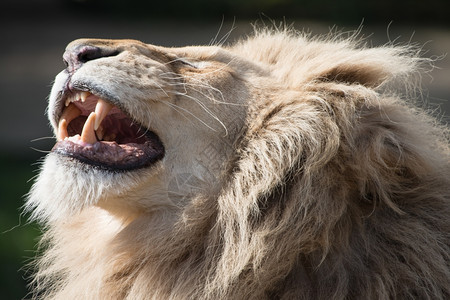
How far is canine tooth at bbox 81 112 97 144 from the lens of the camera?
2836 millimetres

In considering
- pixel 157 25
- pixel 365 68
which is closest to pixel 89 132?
pixel 365 68

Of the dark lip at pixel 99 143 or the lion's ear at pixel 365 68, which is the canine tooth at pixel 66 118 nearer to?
the dark lip at pixel 99 143

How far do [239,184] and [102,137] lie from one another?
59 cm

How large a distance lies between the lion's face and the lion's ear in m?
0.37

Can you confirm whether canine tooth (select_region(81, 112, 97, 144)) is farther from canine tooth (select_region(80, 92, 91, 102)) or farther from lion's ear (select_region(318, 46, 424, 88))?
lion's ear (select_region(318, 46, 424, 88))

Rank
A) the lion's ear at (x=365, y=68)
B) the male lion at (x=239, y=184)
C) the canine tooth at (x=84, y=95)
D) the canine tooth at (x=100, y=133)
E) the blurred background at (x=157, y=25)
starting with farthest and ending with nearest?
the blurred background at (x=157, y=25), the lion's ear at (x=365, y=68), the canine tooth at (x=100, y=133), the canine tooth at (x=84, y=95), the male lion at (x=239, y=184)

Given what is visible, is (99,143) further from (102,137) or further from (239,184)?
(239,184)

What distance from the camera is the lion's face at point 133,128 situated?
9.14ft

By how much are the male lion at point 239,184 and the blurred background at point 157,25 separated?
6.76 meters

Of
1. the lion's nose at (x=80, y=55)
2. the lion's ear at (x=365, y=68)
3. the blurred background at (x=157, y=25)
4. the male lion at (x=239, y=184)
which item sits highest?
the lion's ear at (x=365, y=68)

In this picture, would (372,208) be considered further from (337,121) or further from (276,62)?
(276,62)

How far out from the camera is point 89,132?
2.84 metres

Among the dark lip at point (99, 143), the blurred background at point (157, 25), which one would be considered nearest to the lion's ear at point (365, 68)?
the dark lip at point (99, 143)

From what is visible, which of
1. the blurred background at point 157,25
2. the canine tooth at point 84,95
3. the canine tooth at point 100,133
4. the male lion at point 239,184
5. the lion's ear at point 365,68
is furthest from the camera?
the blurred background at point 157,25
